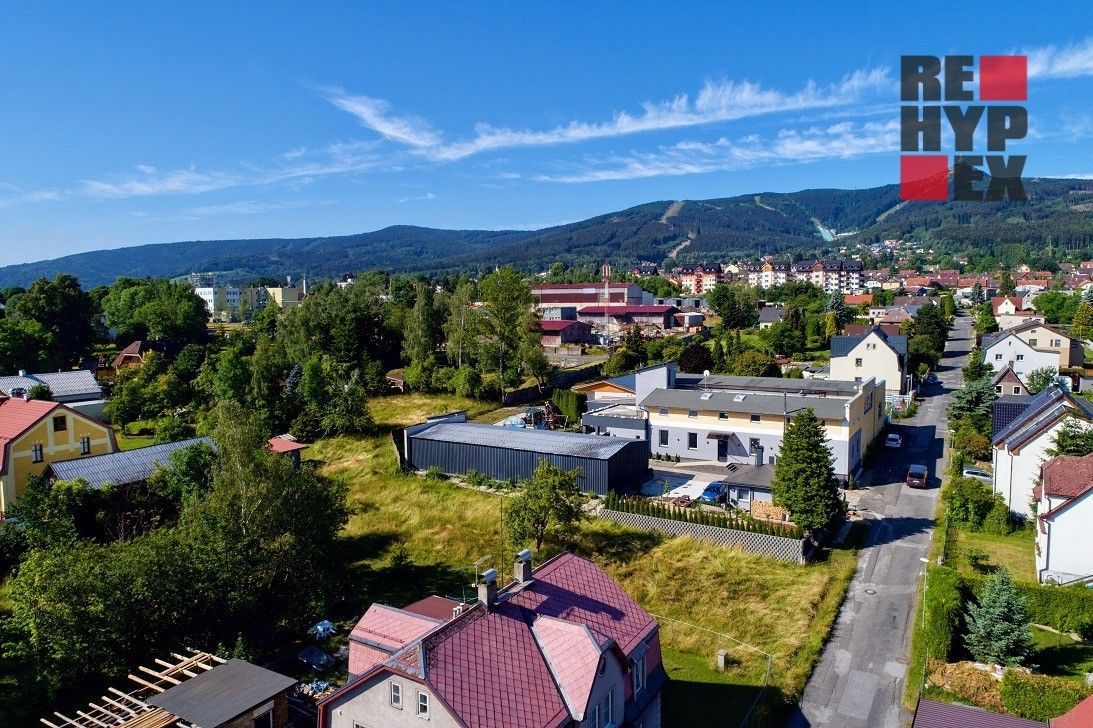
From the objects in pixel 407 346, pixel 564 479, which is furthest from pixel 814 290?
pixel 564 479

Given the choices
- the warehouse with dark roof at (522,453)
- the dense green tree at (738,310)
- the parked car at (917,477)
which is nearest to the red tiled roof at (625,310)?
the dense green tree at (738,310)

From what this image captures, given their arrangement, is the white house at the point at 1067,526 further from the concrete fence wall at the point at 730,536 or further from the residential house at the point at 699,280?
the residential house at the point at 699,280

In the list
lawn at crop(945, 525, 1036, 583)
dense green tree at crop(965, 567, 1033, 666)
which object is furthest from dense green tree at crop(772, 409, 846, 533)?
dense green tree at crop(965, 567, 1033, 666)

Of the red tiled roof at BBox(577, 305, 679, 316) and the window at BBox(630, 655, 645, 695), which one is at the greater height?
the red tiled roof at BBox(577, 305, 679, 316)

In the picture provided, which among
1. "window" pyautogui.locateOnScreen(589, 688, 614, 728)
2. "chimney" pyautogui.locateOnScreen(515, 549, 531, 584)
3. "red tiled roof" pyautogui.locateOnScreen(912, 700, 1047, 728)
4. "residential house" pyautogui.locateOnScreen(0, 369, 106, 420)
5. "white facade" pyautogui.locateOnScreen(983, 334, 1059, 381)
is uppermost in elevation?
"residential house" pyautogui.locateOnScreen(0, 369, 106, 420)

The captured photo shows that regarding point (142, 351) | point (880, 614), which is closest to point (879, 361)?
point (880, 614)

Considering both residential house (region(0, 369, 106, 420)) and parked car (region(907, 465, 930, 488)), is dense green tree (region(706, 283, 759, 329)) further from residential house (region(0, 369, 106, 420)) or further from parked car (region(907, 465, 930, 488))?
residential house (region(0, 369, 106, 420))

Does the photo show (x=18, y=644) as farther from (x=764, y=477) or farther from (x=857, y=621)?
(x=764, y=477)
